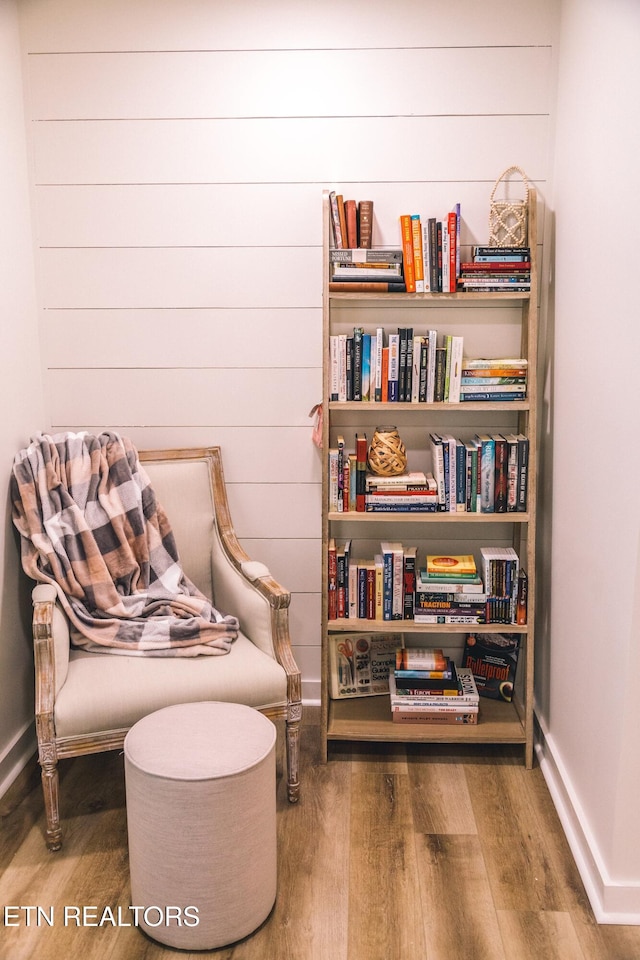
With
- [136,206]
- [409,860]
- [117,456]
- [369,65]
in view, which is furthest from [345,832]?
[369,65]

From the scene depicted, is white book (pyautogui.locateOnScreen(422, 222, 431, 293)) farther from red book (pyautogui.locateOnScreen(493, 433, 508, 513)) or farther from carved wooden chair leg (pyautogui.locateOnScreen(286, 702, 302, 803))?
carved wooden chair leg (pyautogui.locateOnScreen(286, 702, 302, 803))

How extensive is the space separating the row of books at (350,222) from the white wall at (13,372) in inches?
39.6

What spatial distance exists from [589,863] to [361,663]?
1.06 m

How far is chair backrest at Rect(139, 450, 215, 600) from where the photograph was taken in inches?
110

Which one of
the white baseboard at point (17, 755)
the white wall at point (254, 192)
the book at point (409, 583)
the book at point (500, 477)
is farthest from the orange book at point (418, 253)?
the white baseboard at point (17, 755)

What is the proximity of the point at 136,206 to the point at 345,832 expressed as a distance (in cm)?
207

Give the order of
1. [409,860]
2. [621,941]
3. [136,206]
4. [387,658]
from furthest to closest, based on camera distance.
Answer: [387,658] → [136,206] → [409,860] → [621,941]

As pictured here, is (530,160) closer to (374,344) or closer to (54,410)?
(374,344)

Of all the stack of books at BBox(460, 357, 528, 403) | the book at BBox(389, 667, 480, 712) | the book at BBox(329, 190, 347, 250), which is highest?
the book at BBox(329, 190, 347, 250)

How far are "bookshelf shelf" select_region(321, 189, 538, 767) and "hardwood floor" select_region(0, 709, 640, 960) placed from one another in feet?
0.33

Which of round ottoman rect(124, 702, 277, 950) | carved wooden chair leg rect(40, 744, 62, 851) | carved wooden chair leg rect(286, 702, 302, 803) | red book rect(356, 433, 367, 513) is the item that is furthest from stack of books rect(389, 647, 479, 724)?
carved wooden chair leg rect(40, 744, 62, 851)

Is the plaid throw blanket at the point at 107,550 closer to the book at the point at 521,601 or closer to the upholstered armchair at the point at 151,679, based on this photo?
the upholstered armchair at the point at 151,679

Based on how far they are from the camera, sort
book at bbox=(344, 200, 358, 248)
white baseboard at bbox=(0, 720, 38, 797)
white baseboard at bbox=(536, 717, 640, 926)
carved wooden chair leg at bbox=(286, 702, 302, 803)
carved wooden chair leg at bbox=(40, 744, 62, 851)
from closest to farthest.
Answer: white baseboard at bbox=(536, 717, 640, 926)
carved wooden chair leg at bbox=(40, 744, 62, 851)
carved wooden chair leg at bbox=(286, 702, 302, 803)
white baseboard at bbox=(0, 720, 38, 797)
book at bbox=(344, 200, 358, 248)

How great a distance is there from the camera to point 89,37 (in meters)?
2.69
